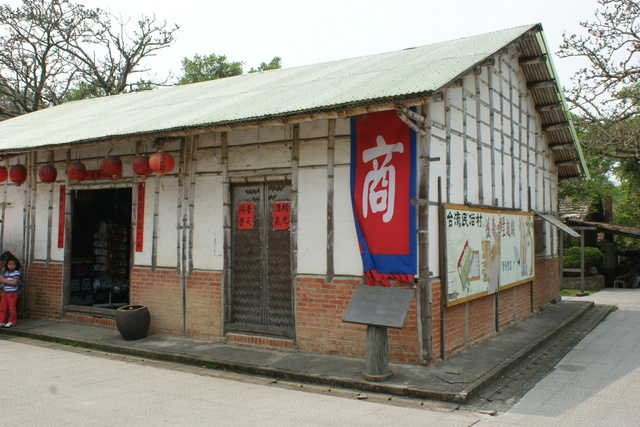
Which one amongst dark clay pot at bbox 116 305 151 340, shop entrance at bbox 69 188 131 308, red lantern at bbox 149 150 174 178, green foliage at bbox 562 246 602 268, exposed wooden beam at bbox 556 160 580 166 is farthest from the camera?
green foliage at bbox 562 246 602 268

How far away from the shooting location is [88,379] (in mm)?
6977

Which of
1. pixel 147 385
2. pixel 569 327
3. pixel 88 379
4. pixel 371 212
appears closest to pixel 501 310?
pixel 569 327

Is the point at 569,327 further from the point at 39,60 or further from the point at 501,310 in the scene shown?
the point at 39,60

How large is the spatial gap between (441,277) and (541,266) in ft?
21.4

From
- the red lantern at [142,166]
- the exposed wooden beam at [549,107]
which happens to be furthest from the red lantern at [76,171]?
the exposed wooden beam at [549,107]

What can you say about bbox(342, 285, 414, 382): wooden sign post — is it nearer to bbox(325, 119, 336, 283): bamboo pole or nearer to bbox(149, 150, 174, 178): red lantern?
bbox(325, 119, 336, 283): bamboo pole

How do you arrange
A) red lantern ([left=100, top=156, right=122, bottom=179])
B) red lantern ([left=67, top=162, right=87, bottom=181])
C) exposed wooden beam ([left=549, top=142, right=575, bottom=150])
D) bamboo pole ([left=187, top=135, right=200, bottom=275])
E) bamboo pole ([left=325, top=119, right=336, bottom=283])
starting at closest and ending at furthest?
bamboo pole ([left=325, top=119, right=336, bottom=283]), bamboo pole ([left=187, top=135, right=200, bottom=275]), red lantern ([left=100, top=156, right=122, bottom=179]), red lantern ([left=67, top=162, right=87, bottom=181]), exposed wooden beam ([left=549, top=142, right=575, bottom=150])

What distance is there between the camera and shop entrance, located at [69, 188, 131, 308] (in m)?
12.1

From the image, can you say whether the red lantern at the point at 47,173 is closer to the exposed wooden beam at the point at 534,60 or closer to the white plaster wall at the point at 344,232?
the white plaster wall at the point at 344,232

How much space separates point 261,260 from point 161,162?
233 cm

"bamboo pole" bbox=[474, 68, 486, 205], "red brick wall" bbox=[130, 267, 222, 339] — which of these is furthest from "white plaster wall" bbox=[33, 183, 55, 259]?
"bamboo pole" bbox=[474, 68, 486, 205]

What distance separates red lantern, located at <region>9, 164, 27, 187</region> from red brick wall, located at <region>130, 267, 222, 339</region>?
3.50 meters

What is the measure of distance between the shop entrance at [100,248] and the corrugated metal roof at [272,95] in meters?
2.03

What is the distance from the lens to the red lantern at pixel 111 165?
31.4ft
